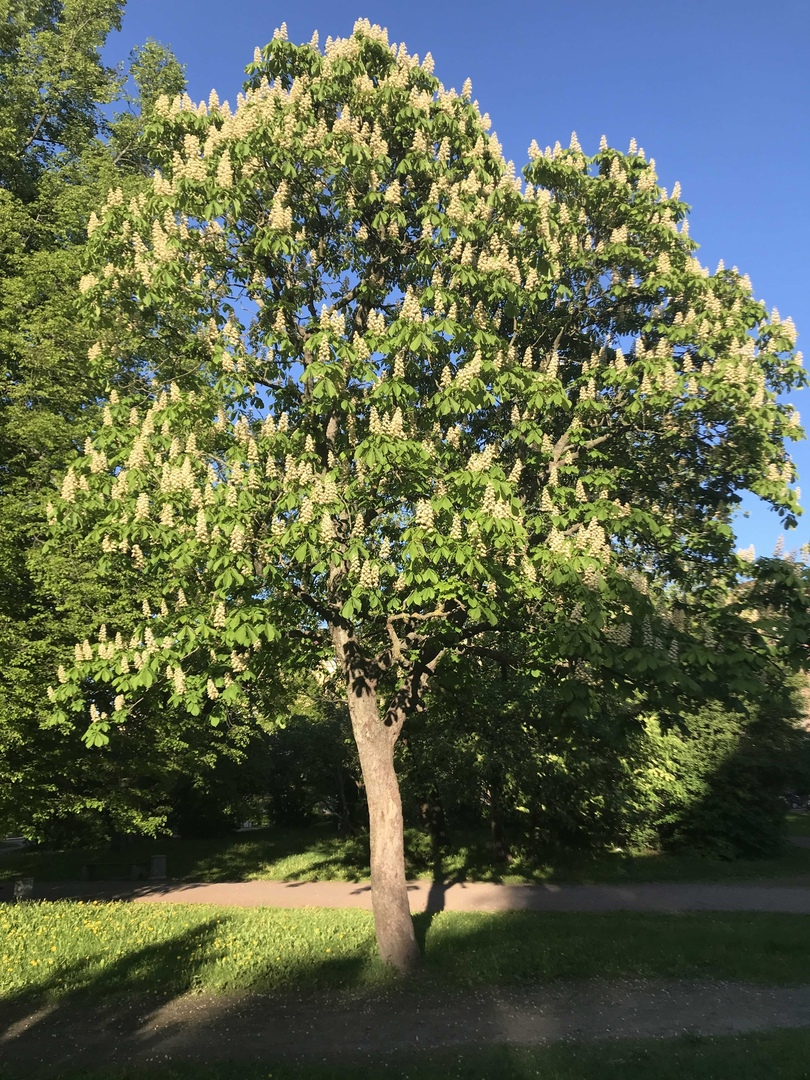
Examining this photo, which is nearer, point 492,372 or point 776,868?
point 492,372

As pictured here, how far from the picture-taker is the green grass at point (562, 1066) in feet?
20.6

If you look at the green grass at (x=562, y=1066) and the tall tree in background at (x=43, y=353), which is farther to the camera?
→ the tall tree in background at (x=43, y=353)

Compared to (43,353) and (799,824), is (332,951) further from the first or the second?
(799,824)

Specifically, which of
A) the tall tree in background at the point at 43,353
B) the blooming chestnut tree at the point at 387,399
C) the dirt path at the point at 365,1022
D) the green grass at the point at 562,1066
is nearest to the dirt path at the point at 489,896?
the tall tree in background at the point at 43,353

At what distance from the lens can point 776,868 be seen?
20344 mm

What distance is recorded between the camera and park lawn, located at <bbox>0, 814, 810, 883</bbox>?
64.2ft

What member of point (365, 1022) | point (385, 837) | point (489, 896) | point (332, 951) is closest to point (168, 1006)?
point (365, 1022)

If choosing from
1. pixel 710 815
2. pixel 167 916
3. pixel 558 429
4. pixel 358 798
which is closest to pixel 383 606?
pixel 558 429

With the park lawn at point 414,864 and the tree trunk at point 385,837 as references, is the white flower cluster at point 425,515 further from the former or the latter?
Answer: the park lawn at point 414,864

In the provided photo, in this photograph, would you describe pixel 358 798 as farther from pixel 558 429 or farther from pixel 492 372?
pixel 492 372

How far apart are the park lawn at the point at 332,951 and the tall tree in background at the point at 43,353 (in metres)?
3.17

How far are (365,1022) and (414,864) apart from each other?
14.2 m

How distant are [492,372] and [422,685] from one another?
5.03 m

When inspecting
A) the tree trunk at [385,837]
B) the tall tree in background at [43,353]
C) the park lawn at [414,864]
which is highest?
the tall tree in background at [43,353]
